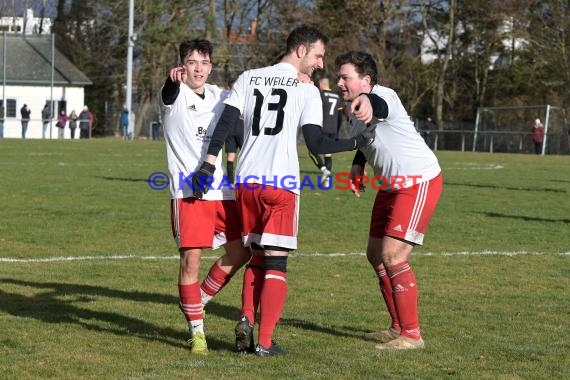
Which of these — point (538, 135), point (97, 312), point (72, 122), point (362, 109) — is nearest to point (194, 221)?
point (362, 109)

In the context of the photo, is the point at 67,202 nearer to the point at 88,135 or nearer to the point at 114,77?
the point at 88,135

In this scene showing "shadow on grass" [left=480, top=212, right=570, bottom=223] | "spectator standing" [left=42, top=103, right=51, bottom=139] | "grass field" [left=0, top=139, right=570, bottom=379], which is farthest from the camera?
"spectator standing" [left=42, top=103, right=51, bottom=139]

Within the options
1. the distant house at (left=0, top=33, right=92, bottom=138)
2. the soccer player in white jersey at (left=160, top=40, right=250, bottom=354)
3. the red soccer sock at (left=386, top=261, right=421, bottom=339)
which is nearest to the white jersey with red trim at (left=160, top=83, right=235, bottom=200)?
the soccer player in white jersey at (left=160, top=40, right=250, bottom=354)

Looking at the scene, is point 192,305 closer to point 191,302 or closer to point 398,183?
point 191,302

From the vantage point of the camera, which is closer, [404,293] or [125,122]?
[404,293]

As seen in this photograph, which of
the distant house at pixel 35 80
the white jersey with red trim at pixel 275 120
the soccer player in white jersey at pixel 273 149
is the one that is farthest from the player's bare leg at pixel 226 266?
the distant house at pixel 35 80

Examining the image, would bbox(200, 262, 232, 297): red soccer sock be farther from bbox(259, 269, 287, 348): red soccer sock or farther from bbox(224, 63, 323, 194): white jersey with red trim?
bbox(224, 63, 323, 194): white jersey with red trim

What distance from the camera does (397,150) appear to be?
7145mm

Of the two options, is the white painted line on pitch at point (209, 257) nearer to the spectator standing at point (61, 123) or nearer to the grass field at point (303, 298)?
the grass field at point (303, 298)

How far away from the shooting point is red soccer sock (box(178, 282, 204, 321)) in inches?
269

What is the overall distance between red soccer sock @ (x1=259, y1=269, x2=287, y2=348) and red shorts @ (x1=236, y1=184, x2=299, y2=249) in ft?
0.74

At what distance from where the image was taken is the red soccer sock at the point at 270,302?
6598 mm

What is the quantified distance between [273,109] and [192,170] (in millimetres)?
724

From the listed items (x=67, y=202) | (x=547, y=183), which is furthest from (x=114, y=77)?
(x=67, y=202)
